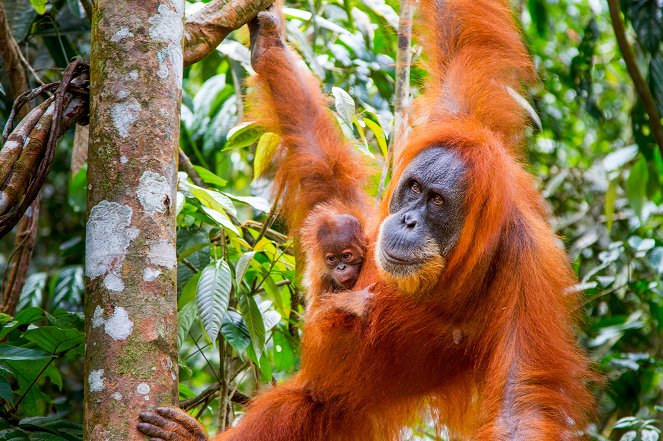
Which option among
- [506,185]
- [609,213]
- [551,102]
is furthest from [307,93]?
[551,102]

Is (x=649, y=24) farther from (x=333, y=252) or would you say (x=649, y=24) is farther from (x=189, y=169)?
(x=189, y=169)

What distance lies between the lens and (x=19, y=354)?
2.44 m

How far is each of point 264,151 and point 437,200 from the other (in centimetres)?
115

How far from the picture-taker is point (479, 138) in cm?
278

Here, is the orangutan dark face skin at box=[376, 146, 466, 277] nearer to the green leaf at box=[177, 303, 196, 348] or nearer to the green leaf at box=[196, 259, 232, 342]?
the green leaf at box=[196, 259, 232, 342]

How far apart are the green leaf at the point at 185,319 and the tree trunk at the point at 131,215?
0.72 meters

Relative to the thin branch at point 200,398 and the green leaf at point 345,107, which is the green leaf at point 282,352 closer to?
the thin branch at point 200,398

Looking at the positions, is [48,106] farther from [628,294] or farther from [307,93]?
[628,294]

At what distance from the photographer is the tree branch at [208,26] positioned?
9.46 feet

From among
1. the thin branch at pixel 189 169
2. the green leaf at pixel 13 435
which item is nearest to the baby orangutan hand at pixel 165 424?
the green leaf at pixel 13 435

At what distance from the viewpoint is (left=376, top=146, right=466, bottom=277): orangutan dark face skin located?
266cm

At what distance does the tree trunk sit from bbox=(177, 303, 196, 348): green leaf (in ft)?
2.35

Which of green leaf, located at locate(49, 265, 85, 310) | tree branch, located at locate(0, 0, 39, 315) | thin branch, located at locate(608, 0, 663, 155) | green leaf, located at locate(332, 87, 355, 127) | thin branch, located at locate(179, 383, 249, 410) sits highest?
thin branch, located at locate(608, 0, 663, 155)

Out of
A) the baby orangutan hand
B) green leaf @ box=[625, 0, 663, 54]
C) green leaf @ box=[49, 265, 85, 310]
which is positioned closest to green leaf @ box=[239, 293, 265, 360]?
the baby orangutan hand
